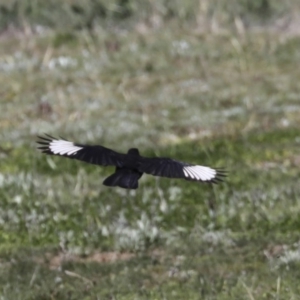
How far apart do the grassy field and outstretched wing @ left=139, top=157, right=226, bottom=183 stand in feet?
5.78

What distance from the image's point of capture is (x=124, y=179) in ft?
29.6

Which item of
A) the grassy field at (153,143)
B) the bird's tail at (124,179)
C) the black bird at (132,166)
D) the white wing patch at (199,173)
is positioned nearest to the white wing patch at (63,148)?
the black bird at (132,166)

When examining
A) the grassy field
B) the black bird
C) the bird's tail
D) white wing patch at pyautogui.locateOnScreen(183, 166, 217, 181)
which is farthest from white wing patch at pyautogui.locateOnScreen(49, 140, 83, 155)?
the grassy field

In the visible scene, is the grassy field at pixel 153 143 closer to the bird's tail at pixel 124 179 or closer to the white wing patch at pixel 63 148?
the white wing patch at pixel 63 148

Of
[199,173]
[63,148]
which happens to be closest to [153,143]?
[63,148]

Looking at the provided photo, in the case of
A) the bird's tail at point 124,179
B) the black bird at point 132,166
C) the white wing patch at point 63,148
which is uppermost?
the white wing patch at point 63,148

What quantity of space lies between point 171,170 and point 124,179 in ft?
2.04

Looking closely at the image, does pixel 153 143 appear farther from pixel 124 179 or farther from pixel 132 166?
pixel 124 179

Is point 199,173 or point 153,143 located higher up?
point 153,143

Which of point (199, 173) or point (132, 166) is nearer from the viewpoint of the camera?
point (132, 166)

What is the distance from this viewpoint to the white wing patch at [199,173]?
373 inches

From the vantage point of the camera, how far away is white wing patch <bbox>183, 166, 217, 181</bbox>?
9.46 meters

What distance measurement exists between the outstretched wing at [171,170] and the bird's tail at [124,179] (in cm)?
13

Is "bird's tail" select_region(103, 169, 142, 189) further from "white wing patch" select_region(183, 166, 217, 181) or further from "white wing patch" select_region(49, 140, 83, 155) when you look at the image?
"white wing patch" select_region(49, 140, 83, 155)
